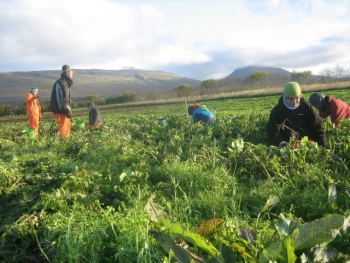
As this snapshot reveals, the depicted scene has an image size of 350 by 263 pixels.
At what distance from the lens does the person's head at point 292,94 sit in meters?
4.65

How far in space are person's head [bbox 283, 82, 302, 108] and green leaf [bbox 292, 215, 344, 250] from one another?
3213 mm

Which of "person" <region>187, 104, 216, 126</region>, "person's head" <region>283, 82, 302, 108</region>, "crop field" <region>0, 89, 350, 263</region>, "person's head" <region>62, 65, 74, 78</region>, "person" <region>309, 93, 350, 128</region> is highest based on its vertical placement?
"person's head" <region>62, 65, 74, 78</region>

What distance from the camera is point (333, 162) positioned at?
352cm

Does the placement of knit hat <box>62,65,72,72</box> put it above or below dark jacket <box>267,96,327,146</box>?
above

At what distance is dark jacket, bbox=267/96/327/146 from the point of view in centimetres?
466

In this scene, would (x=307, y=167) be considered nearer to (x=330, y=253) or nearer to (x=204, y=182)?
(x=204, y=182)

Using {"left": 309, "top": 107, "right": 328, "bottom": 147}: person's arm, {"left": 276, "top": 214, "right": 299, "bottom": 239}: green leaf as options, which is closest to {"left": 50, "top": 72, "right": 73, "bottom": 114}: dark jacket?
{"left": 309, "top": 107, "right": 328, "bottom": 147}: person's arm

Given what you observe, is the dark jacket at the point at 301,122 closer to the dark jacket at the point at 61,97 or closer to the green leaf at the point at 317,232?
the green leaf at the point at 317,232

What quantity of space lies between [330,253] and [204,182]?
1803 mm

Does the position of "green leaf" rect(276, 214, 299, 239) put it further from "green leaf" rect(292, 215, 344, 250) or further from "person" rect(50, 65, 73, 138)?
"person" rect(50, 65, 73, 138)

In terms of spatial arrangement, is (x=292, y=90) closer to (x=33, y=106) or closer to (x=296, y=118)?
(x=296, y=118)

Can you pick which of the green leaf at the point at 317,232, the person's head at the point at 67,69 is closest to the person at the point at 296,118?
the green leaf at the point at 317,232

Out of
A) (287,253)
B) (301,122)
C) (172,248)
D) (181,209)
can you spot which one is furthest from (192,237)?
(301,122)

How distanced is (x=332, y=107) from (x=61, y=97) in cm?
648
